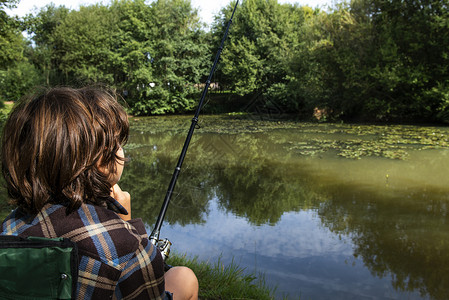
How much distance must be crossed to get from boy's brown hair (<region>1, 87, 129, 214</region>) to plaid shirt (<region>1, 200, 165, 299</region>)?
0.04 m

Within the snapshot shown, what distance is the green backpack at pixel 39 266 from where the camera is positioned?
3.04 feet

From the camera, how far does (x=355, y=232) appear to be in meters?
4.21

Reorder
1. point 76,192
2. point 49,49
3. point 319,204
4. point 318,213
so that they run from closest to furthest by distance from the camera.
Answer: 1. point 76,192
2. point 318,213
3. point 319,204
4. point 49,49

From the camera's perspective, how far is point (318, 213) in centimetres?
485

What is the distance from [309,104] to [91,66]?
15825 millimetres

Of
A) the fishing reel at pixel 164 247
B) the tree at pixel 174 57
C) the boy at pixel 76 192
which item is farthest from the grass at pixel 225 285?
the tree at pixel 174 57

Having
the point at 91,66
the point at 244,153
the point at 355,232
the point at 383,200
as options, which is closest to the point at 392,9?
the point at 244,153

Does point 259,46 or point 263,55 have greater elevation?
point 259,46

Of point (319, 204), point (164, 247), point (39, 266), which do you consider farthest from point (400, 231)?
point (39, 266)

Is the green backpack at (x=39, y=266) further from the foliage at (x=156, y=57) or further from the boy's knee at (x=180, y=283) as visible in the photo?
the foliage at (x=156, y=57)

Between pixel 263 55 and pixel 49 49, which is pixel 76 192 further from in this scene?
pixel 49 49

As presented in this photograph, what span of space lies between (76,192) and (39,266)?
0.69 ft

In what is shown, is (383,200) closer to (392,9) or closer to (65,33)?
(392,9)

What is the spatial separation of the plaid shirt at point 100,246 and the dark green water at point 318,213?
203cm
